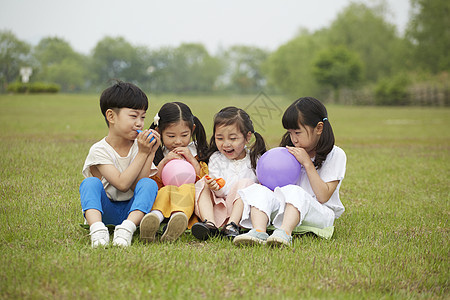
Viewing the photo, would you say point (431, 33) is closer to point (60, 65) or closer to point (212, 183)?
point (60, 65)

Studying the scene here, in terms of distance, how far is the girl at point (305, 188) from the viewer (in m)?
3.88

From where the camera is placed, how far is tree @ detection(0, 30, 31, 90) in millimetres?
35938

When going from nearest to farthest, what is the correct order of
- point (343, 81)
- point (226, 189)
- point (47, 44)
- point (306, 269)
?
point (306, 269) → point (226, 189) → point (47, 44) → point (343, 81)

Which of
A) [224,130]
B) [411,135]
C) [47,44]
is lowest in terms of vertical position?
[411,135]

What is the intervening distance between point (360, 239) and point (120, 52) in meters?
64.9

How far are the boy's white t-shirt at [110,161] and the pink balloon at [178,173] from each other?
126mm

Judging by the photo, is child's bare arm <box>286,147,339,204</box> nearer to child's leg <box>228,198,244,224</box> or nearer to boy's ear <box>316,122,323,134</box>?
boy's ear <box>316,122,323,134</box>

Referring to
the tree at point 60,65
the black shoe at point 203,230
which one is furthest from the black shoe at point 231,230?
the tree at point 60,65

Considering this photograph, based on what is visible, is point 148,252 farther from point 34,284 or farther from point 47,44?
point 47,44

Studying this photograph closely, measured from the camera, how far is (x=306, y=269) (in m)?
3.14

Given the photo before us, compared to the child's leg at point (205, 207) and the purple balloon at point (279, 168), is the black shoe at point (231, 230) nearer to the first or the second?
the child's leg at point (205, 207)

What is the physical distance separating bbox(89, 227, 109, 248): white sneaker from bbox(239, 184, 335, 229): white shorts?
113 centimetres

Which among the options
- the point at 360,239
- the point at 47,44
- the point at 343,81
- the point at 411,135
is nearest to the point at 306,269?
the point at 360,239

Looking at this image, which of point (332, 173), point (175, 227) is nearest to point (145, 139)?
point (175, 227)
